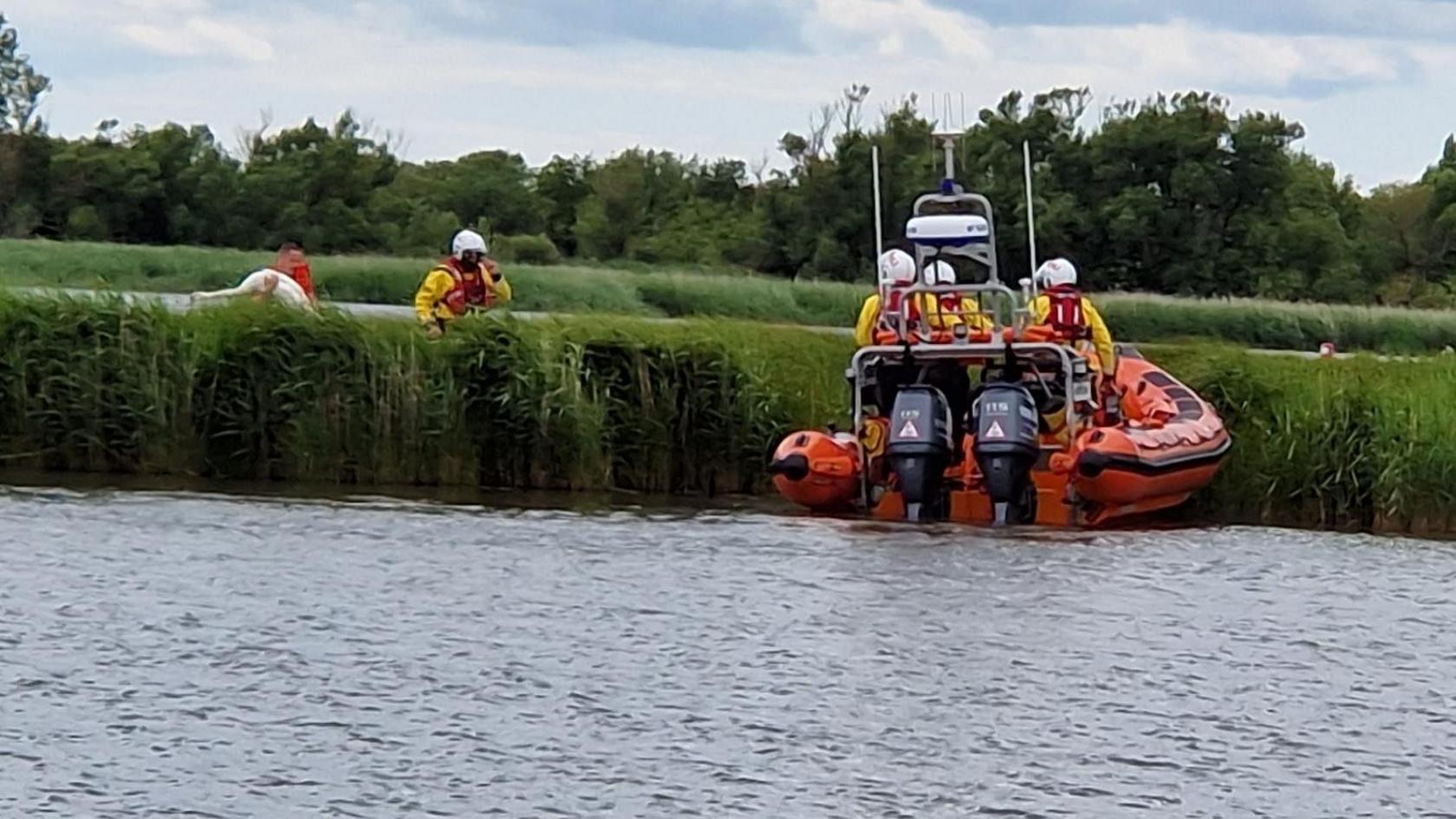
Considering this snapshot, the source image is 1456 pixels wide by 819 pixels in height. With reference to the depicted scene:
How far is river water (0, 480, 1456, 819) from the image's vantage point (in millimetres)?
7480

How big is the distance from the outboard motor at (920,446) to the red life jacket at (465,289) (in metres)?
3.31

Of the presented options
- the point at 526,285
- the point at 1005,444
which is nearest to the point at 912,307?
the point at 1005,444

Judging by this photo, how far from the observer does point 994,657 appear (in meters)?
9.57

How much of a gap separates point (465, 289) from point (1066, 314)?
3838 millimetres

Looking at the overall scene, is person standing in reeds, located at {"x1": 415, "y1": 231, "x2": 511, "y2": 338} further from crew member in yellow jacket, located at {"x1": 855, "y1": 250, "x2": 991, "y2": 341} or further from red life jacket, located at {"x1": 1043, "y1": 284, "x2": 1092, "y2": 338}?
red life jacket, located at {"x1": 1043, "y1": 284, "x2": 1092, "y2": 338}

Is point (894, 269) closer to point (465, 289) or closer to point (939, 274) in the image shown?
point (939, 274)

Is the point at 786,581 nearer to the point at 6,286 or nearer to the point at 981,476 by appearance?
the point at 981,476

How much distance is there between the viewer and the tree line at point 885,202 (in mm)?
44906

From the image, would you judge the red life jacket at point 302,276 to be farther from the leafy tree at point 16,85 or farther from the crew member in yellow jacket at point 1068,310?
the leafy tree at point 16,85

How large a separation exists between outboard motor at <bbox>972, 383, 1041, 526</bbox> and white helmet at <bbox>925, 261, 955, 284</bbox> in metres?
1.09

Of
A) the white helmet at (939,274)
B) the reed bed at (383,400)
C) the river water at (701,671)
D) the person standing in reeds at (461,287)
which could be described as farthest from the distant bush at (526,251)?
the river water at (701,671)

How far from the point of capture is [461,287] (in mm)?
15742

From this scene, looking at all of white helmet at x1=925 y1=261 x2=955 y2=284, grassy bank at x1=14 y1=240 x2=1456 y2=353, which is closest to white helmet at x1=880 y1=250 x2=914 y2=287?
white helmet at x1=925 y1=261 x2=955 y2=284

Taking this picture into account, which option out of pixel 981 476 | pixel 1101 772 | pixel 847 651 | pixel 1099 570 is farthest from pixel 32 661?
pixel 981 476
